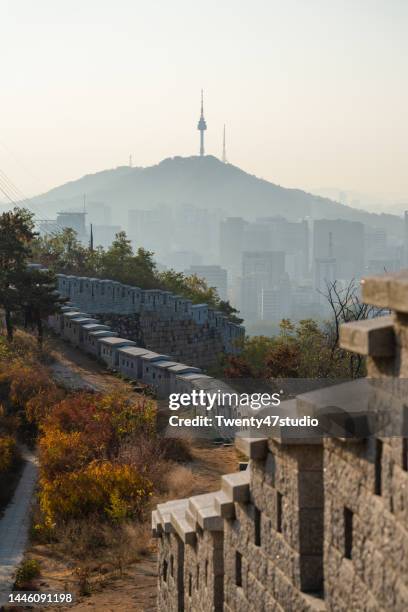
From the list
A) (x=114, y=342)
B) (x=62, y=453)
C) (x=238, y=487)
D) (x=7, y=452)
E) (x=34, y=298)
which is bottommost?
(x=7, y=452)

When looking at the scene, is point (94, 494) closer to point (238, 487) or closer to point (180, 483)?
point (180, 483)

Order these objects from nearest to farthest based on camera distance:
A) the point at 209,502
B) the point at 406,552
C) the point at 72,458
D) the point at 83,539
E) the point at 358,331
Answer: the point at 406,552 < the point at 358,331 < the point at 209,502 < the point at 83,539 < the point at 72,458

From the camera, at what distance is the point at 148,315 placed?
2905 centimetres

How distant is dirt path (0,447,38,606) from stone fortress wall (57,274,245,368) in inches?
524

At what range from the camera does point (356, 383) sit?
14.8ft

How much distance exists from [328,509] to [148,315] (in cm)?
2459

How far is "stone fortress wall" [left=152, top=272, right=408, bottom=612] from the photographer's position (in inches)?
155

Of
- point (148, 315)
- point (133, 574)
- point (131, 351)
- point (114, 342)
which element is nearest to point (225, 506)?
point (133, 574)

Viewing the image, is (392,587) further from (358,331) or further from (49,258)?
(49,258)

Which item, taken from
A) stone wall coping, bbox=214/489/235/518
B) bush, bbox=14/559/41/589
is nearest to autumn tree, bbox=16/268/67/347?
bush, bbox=14/559/41/589

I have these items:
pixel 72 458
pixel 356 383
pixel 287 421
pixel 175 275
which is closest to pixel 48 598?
pixel 72 458

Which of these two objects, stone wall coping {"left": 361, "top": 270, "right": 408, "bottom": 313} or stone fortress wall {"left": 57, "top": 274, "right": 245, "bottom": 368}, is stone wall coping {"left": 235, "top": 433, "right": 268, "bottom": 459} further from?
stone fortress wall {"left": 57, "top": 274, "right": 245, "bottom": 368}

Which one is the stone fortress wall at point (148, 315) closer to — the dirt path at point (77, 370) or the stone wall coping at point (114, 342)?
the dirt path at point (77, 370)

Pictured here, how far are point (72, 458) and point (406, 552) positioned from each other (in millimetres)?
→ 10292
